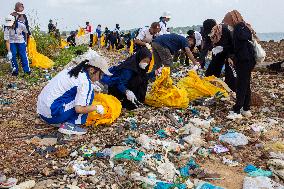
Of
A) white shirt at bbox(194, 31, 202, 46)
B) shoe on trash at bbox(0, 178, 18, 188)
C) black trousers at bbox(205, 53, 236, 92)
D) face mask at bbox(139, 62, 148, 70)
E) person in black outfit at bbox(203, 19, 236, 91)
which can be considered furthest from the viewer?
white shirt at bbox(194, 31, 202, 46)

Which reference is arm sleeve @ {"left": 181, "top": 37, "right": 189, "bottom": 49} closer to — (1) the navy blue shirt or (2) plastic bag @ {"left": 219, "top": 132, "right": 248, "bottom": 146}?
(1) the navy blue shirt

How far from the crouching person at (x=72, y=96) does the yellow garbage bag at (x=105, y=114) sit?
232mm

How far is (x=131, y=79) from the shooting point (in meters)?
5.95

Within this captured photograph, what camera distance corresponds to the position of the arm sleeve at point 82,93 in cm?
459

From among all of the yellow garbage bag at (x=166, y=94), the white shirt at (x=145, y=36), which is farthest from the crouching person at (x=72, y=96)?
the white shirt at (x=145, y=36)

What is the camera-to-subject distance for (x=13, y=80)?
8852mm

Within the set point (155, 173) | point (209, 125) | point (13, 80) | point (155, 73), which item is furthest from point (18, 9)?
point (155, 173)

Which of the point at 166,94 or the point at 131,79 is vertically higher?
the point at 131,79

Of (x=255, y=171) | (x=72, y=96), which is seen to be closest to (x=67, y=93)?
(x=72, y=96)

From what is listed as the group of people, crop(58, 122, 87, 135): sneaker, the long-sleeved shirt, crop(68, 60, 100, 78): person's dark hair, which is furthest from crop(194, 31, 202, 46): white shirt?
crop(58, 122, 87, 135): sneaker

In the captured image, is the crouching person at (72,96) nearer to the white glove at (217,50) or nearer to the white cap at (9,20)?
the white glove at (217,50)

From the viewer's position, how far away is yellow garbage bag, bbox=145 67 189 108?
6.09 metres

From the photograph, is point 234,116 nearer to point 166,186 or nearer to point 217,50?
point 217,50

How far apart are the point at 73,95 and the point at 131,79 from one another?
138 centimetres
